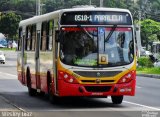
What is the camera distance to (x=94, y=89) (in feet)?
57.7

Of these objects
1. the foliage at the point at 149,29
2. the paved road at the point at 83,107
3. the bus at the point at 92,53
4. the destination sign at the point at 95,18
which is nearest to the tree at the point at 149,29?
the foliage at the point at 149,29

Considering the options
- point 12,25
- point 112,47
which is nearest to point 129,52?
point 112,47

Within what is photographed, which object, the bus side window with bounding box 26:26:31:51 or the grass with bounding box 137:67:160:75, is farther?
the grass with bounding box 137:67:160:75

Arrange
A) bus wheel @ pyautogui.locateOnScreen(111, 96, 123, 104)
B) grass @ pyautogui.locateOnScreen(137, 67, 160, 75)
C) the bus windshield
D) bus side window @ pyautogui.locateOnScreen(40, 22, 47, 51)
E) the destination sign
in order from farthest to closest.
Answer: grass @ pyautogui.locateOnScreen(137, 67, 160, 75), bus side window @ pyautogui.locateOnScreen(40, 22, 47, 51), bus wheel @ pyautogui.locateOnScreen(111, 96, 123, 104), the destination sign, the bus windshield

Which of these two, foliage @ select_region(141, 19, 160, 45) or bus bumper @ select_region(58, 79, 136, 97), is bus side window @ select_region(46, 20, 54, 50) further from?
foliage @ select_region(141, 19, 160, 45)

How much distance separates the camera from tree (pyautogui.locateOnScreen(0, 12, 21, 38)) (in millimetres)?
109750

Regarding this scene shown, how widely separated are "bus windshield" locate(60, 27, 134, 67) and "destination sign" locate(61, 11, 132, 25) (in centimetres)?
18

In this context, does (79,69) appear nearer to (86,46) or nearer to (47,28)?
(86,46)

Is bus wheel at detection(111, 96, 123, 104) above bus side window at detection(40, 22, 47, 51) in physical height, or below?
below

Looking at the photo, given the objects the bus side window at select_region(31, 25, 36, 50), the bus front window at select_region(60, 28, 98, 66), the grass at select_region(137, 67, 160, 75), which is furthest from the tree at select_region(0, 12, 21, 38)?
the bus front window at select_region(60, 28, 98, 66)

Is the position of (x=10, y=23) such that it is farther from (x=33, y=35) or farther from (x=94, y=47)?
(x=94, y=47)

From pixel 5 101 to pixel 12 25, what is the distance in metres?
90.7

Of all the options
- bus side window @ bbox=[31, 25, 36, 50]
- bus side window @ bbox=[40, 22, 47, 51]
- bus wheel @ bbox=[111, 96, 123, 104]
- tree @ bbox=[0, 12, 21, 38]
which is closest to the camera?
bus wheel @ bbox=[111, 96, 123, 104]

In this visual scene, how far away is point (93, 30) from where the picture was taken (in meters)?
17.9
